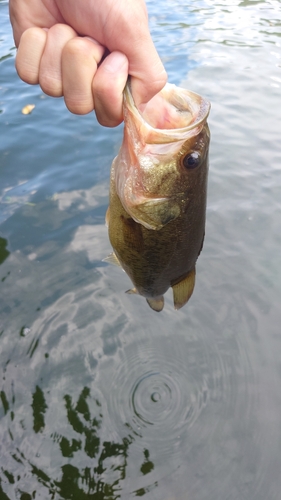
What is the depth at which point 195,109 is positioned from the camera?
1663 millimetres

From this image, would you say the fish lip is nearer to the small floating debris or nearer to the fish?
the fish

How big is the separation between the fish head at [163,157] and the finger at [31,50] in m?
0.38

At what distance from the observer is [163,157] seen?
→ 167 cm

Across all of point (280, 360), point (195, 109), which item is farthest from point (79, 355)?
point (195, 109)

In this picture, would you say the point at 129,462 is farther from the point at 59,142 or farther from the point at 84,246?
the point at 59,142

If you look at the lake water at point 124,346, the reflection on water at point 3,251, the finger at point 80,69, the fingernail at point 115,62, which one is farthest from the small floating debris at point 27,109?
the fingernail at point 115,62

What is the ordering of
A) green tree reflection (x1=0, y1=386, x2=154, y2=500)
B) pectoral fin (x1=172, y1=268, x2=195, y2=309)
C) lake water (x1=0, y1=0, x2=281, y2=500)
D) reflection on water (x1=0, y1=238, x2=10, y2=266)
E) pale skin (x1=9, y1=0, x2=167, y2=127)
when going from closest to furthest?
pale skin (x1=9, y1=0, x2=167, y2=127) < pectoral fin (x1=172, y1=268, x2=195, y2=309) < green tree reflection (x1=0, y1=386, x2=154, y2=500) < lake water (x1=0, y1=0, x2=281, y2=500) < reflection on water (x1=0, y1=238, x2=10, y2=266)

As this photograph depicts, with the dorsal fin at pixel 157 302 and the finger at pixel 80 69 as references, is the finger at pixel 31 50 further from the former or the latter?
the dorsal fin at pixel 157 302

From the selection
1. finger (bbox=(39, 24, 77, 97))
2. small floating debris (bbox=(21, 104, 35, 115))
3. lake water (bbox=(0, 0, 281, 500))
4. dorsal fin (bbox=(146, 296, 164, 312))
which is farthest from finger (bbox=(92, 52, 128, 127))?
small floating debris (bbox=(21, 104, 35, 115))

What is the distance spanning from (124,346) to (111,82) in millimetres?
2946

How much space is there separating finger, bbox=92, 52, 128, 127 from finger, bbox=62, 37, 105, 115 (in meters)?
0.04

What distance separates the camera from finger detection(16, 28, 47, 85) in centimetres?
155

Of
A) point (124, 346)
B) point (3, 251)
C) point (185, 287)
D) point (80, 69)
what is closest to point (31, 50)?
point (80, 69)

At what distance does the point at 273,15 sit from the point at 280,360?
468 inches
